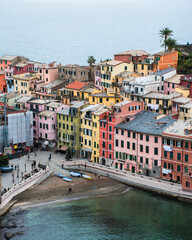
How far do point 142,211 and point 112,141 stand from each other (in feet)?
51.4

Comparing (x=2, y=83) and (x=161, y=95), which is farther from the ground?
(x=161, y=95)

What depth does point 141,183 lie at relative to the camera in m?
72.8

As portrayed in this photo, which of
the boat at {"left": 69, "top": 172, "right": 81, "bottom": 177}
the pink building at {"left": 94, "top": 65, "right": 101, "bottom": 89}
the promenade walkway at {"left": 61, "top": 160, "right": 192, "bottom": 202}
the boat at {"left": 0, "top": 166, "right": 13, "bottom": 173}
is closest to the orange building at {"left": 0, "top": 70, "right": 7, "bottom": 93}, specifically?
the pink building at {"left": 94, "top": 65, "right": 101, "bottom": 89}

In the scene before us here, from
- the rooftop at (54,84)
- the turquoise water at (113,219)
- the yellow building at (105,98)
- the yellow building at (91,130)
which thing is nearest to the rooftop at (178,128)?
the turquoise water at (113,219)

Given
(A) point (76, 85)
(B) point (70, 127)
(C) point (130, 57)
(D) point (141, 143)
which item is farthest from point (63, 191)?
(C) point (130, 57)

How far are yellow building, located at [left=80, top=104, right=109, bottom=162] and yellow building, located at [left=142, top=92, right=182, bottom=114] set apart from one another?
694 centimetres

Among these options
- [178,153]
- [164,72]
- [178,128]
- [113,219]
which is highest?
[164,72]

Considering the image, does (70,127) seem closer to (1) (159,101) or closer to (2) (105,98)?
(2) (105,98)

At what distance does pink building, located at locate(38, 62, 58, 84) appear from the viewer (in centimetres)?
10481

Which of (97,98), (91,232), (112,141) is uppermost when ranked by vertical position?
(97,98)

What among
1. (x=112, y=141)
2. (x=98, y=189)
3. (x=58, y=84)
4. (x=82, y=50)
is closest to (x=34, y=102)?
(x=58, y=84)

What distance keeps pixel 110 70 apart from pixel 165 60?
10.9 meters

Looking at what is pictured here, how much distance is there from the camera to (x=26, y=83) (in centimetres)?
10506

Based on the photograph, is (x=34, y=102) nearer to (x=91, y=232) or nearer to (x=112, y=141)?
(x=112, y=141)
